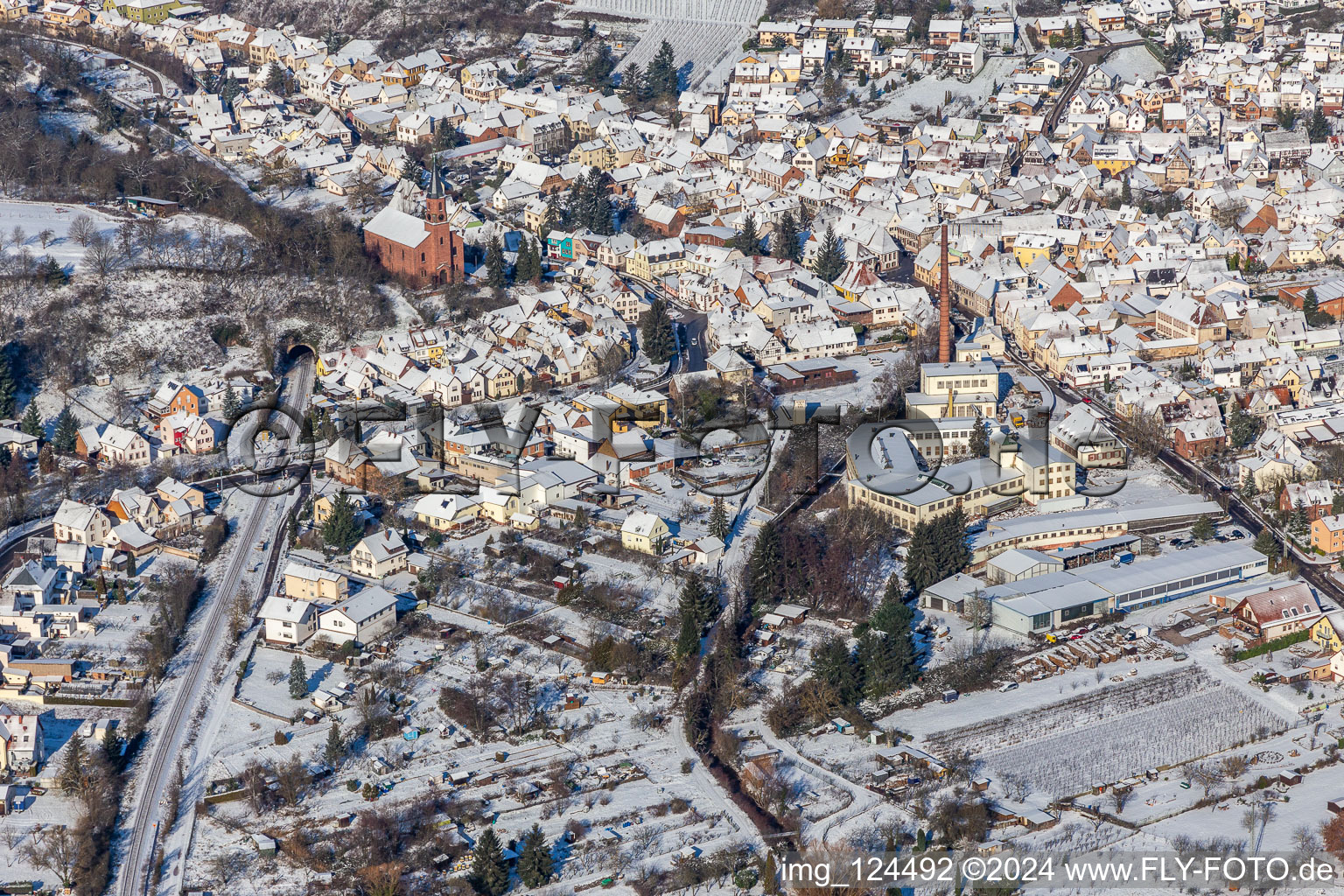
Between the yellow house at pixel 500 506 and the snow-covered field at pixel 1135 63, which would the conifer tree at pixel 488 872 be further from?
the snow-covered field at pixel 1135 63

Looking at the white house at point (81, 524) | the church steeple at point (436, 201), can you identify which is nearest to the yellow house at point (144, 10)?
the church steeple at point (436, 201)

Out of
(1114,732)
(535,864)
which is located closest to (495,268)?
(1114,732)

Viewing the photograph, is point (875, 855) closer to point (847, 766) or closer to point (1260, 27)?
point (847, 766)

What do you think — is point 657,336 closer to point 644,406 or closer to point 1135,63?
point 644,406

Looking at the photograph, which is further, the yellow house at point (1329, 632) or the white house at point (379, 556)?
the white house at point (379, 556)

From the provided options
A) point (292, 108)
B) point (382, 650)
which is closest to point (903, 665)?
point (382, 650)

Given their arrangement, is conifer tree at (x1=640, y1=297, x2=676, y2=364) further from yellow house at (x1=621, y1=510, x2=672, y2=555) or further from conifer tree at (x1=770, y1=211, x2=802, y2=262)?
yellow house at (x1=621, y1=510, x2=672, y2=555)
